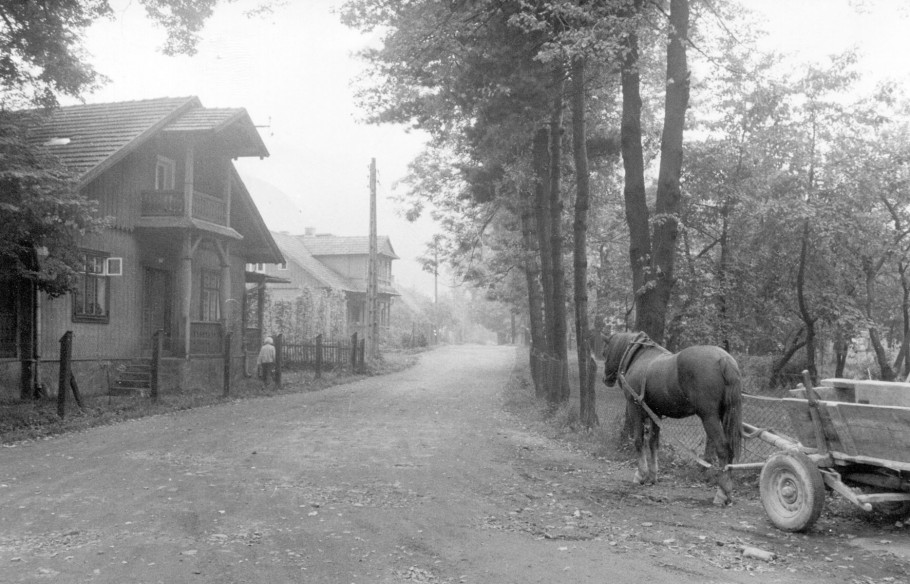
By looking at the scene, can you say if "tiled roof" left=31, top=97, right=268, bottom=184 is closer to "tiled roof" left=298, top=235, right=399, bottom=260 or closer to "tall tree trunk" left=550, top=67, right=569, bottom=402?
"tall tree trunk" left=550, top=67, right=569, bottom=402

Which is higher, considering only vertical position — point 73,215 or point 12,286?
point 73,215

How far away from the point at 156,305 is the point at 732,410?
751 inches

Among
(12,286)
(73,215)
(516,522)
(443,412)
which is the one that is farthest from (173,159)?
(516,522)

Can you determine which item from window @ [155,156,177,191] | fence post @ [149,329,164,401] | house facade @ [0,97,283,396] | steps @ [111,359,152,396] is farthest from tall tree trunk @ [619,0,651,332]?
window @ [155,156,177,191]

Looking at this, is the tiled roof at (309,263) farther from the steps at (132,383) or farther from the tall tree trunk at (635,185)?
the tall tree trunk at (635,185)

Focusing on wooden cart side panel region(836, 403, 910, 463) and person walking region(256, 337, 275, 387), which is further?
person walking region(256, 337, 275, 387)

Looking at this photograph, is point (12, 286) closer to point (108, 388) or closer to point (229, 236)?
point (108, 388)

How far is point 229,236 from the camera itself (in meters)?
23.4

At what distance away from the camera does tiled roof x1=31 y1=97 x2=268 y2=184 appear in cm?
1919

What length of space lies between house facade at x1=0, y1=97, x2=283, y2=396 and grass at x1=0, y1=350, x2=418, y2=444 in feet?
4.57

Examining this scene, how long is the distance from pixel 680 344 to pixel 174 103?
15.8 m

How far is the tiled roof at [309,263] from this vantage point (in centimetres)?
5228

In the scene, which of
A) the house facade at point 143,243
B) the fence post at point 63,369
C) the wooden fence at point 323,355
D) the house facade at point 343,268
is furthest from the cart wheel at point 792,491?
the house facade at point 343,268

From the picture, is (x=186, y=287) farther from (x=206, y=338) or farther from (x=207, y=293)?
(x=207, y=293)
